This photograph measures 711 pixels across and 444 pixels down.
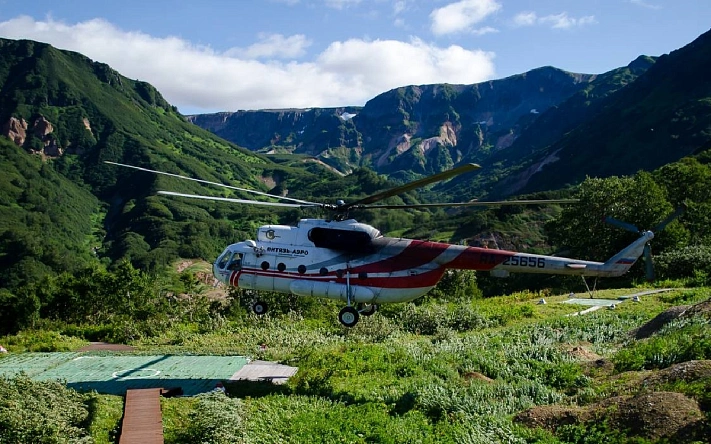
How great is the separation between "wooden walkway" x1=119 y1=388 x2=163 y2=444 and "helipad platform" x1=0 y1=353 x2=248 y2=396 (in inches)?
82.1

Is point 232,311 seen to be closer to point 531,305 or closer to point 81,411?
point 531,305

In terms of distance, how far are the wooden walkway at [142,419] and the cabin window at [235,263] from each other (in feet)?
20.6

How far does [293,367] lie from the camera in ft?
68.8

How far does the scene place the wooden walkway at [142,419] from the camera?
12875mm

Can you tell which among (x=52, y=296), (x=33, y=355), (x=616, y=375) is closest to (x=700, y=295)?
(x=616, y=375)

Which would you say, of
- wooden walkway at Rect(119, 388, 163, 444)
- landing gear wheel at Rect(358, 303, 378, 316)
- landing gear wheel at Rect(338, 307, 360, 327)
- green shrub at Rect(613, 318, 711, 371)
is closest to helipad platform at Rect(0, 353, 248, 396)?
wooden walkway at Rect(119, 388, 163, 444)

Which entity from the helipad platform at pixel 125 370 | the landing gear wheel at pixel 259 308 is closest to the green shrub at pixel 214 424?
the helipad platform at pixel 125 370

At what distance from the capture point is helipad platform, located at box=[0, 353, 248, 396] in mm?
18625

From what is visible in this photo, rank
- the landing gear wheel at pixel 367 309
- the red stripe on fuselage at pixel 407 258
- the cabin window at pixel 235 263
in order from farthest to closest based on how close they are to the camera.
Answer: the cabin window at pixel 235 263 < the landing gear wheel at pixel 367 309 < the red stripe on fuselage at pixel 407 258

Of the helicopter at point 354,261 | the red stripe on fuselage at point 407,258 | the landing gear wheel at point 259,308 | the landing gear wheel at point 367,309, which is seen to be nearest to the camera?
the helicopter at point 354,261

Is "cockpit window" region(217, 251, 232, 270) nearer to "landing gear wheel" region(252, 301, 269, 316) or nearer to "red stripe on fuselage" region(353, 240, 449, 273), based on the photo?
"landing gear wheel" region(252, 301, 269, 316)

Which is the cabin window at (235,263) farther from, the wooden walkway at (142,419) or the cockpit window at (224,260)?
the wooden walkway at (142,419)

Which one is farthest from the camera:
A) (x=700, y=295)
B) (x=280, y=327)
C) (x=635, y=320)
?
(x=280, y=327)

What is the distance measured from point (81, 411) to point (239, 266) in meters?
8.25
